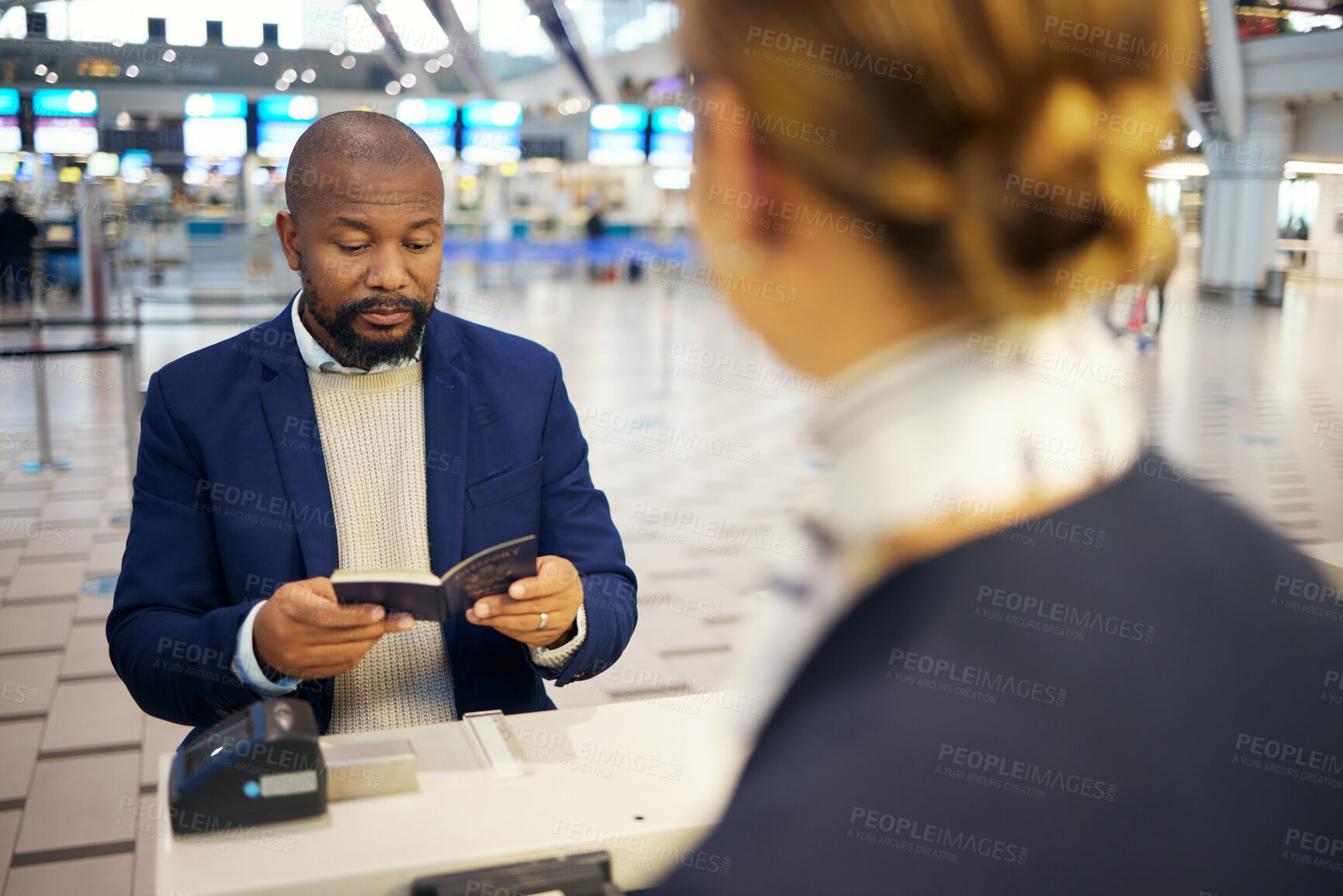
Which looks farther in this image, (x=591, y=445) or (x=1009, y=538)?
(x=591, y=445)

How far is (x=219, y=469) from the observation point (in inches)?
64.7

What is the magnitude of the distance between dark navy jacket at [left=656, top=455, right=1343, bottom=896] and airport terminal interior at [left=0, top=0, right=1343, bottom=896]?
3.2 inches

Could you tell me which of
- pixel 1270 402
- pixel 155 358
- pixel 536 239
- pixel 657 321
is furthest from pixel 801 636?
pixel 536 239

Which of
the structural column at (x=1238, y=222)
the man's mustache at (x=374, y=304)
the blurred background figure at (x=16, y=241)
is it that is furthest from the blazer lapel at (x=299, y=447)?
the structural column at (x=1238, y=222)

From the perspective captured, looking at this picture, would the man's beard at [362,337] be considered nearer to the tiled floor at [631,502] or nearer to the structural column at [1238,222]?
the tiled floor at [631,502]

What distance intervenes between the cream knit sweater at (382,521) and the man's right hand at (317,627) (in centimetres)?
23

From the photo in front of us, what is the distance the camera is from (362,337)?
1734 mm

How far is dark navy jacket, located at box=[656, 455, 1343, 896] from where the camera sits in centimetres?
49

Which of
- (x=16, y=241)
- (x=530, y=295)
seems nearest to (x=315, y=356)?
(x=16, y=241)

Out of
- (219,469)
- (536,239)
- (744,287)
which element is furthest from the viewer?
(536,239)

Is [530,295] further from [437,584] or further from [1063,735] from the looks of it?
[1063,735]

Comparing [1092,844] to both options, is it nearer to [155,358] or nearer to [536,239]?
[155,358]

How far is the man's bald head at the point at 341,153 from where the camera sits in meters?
1.66

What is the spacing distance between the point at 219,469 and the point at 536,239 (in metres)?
20.9
